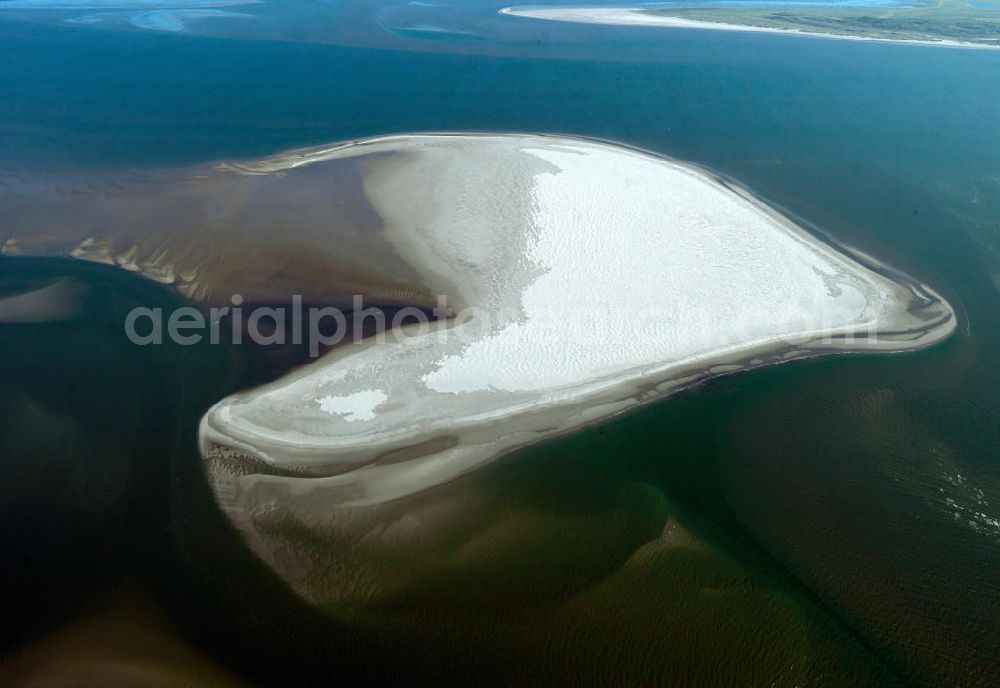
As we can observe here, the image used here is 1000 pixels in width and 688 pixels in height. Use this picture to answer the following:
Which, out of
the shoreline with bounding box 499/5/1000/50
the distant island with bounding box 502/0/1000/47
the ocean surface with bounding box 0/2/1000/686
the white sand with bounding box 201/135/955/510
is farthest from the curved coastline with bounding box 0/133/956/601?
→ the distant island with bounding box 502/0/1000/47

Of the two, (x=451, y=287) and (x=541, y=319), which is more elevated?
(x=451, y=287)

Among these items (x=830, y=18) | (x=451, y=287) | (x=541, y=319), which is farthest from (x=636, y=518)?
Answer: (x=830, y=18)

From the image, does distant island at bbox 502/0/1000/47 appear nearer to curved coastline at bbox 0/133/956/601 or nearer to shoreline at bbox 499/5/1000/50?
shoreline at bbox 499/5/1000/50

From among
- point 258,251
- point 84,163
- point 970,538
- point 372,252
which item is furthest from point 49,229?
point 970,538

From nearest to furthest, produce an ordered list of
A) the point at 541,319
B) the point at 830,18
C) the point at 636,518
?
the point at 636,518, the point at 541,319, the point at 830,18

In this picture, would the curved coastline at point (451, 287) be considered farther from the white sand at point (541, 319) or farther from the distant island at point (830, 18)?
the distant island at point (830, 18)

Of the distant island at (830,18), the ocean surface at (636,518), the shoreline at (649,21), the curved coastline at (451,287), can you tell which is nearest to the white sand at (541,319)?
the curved coastline at (451,287)

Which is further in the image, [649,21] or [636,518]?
[649,21]

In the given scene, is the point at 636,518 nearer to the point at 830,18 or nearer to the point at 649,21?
the point at 649,21
